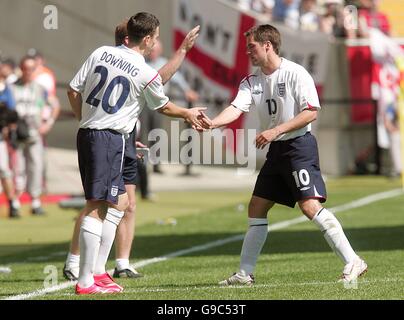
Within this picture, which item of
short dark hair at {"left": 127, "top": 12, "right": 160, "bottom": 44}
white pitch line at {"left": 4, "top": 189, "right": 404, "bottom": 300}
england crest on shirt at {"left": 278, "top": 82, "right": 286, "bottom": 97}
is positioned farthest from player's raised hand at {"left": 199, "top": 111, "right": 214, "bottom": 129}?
white pitch line at {"left": 4, "top": 189, "right": 404, "bottom": 300}

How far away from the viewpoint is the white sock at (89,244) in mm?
9289

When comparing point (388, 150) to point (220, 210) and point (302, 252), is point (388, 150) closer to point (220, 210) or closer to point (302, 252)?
point (220, 210)

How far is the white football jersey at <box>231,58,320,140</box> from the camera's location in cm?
989

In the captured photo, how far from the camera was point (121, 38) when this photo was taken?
1055 centimetres

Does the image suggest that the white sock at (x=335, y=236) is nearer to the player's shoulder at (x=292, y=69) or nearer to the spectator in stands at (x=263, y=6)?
Answer: the player's shoulder at (x=292, y=69)

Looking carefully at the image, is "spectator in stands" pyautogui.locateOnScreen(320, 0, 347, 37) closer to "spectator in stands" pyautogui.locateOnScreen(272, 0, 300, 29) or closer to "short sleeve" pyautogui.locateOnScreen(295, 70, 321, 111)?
"spectator in stands" pyautogui.locateOnScreen(272, 0, 300, 29)

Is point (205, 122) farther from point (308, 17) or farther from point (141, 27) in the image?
point (308, 17)

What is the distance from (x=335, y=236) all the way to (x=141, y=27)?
228 centimetres

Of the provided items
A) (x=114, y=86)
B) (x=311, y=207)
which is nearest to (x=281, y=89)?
(x=311, y=207)

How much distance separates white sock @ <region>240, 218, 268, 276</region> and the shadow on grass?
8.75 ft

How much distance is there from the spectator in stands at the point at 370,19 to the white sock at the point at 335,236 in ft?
56.1

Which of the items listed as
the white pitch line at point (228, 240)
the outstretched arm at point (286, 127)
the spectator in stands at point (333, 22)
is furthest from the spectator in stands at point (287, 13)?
the outstretched arm at point (286, 127)

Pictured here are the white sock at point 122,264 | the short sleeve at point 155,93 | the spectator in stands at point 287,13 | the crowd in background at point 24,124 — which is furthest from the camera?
the spectator in stands at point 287,13
